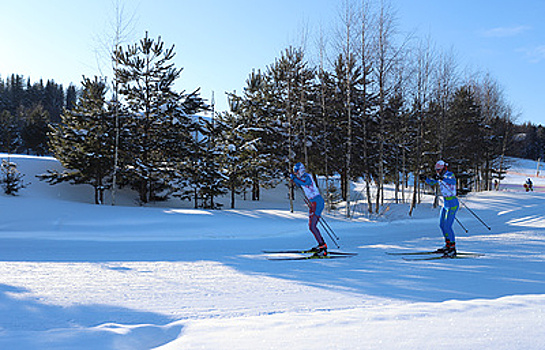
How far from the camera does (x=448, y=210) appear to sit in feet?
28.9

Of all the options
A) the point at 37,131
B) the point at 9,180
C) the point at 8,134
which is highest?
the point at 37,131

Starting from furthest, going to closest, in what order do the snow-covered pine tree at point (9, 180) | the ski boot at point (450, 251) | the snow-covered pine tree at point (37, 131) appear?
the snow-covered pine tree at point (37, 131) → the snow-covered pine tree at point (9, 180) → the ski boot at point (450, 251)

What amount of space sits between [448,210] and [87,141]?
60.3ft

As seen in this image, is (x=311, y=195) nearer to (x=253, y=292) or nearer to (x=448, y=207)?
(x=448, y=207)

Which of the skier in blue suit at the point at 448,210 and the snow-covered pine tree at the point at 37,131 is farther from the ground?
the snow-covered pine tree at the point at 37,131

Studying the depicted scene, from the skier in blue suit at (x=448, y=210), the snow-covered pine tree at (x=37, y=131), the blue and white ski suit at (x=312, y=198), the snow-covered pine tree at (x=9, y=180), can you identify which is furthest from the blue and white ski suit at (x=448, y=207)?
the snow-covered pine tree at (x=37, y=131)

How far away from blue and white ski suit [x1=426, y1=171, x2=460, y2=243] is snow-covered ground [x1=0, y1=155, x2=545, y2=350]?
85 centimetres

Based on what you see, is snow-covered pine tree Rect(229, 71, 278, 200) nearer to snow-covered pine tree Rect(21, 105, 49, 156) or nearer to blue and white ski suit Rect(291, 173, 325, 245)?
blue and white ski suit Rect(291, 173, 325, 245)

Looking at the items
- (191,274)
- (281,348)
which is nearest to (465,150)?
(191,274)

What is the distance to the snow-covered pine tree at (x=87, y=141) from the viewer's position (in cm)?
1995

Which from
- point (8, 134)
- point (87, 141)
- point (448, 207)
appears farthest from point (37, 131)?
point (448, 207)

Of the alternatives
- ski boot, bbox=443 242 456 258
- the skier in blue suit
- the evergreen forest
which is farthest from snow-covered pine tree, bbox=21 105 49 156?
ski boot, bbox=443 242 456 258

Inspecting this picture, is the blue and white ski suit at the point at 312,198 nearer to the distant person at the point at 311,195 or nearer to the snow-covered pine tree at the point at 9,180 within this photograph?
the distant person at the point at 311,195

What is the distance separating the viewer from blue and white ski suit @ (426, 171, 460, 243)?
28.6 ft
